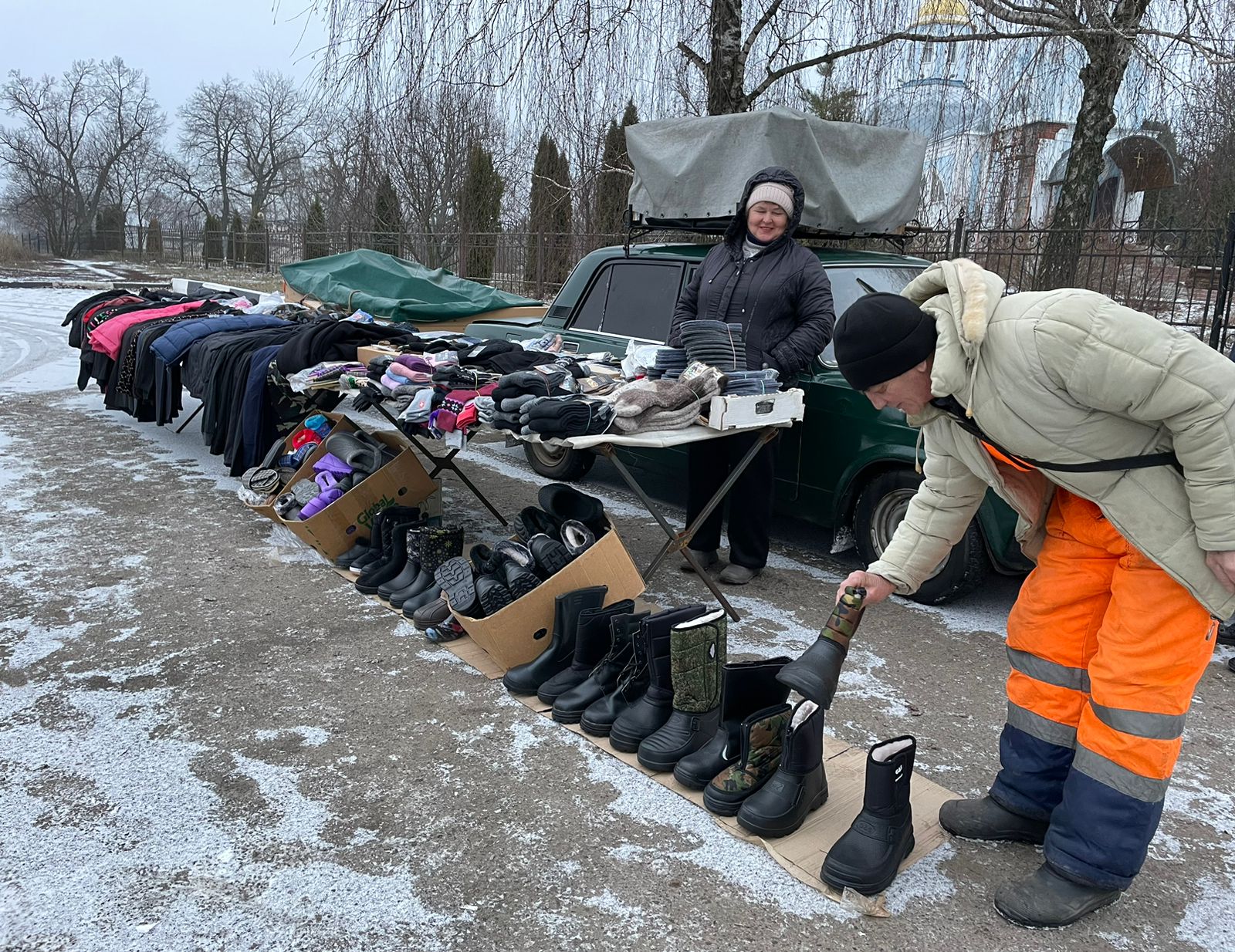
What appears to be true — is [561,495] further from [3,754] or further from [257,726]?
[3,754]

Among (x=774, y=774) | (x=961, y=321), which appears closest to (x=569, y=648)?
(x=774, y=774)

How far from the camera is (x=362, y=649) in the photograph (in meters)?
4.06

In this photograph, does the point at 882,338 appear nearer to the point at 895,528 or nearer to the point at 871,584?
the point at 871,584

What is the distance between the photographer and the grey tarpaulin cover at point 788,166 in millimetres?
5469

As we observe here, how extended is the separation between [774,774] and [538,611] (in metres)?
1.28

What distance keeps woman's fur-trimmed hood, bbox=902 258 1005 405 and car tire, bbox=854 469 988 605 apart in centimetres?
228

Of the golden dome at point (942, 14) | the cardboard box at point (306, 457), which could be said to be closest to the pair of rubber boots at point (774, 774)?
the cardboard box at point (306, 457)

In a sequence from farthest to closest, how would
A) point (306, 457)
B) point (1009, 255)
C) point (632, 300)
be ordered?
point (1009, 255)
point (632, 300)
point (306, 457)

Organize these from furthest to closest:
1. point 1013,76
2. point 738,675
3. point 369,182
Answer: point 369,182 → point 1013,76 → point 738,675

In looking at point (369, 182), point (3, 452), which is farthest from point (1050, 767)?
point (369, 182)

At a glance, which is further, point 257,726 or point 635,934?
point 257,726

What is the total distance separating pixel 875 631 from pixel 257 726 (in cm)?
273

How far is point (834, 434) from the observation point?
15.9 feet

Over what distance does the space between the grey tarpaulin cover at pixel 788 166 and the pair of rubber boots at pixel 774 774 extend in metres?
3.58
